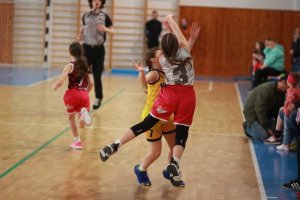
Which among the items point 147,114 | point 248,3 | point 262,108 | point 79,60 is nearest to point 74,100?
point 79,60

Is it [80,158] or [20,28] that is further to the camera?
[20,28]

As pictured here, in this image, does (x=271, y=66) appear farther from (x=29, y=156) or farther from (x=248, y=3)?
(x=29, y=156)

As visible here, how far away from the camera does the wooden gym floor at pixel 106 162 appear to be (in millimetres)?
4793

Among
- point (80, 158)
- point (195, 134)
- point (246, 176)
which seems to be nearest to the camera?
point (246, 176)

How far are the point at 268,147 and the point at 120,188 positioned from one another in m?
2.89

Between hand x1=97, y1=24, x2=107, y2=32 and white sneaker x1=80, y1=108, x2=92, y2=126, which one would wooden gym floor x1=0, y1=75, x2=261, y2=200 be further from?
hand x1=97, y1=24, x2=107, y2=32

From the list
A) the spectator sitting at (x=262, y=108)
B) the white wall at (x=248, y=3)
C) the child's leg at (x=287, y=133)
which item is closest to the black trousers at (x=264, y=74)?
the spectator sitting at (x=262, y=108)

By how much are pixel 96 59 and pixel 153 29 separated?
920cm

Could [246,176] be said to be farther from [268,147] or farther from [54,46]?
[54,46]

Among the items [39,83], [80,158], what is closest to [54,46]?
[39,83]

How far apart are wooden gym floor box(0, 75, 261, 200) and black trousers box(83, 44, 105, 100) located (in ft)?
1.39

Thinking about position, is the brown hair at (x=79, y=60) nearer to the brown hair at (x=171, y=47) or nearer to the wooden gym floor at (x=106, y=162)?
the wooden gym floor at (x=106, y=162)

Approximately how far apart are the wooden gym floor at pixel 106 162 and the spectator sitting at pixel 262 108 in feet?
0.85

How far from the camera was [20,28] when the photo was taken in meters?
19.4
